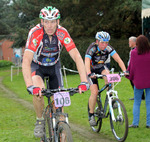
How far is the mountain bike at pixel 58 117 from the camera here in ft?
12.7

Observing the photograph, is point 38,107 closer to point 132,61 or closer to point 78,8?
point 132,61

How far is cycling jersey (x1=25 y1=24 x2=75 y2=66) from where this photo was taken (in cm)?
Result: 475

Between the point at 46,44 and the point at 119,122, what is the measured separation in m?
2.25

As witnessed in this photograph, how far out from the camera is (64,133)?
3.87m

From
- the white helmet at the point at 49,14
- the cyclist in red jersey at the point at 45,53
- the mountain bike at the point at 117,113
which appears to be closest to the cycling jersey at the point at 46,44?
the cyclist in red jersey at the point at 45,53

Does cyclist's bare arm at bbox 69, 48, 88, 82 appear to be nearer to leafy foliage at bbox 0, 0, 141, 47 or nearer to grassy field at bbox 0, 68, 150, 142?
grassy field at bbox 0, 68, 150, 142

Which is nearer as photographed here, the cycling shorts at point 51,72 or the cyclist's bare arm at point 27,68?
the cyclist's bare arm at point 27,68

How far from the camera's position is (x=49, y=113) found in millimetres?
4586

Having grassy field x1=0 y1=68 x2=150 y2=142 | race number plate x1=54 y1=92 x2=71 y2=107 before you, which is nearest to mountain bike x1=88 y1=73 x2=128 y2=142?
grassy field x1=0 y1=68 x2=150 y2=142

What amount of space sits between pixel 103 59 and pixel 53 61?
1912 mm

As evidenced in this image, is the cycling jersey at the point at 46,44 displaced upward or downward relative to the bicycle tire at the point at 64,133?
upward

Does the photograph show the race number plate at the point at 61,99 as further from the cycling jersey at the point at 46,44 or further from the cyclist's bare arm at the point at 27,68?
the cycling jersey at the point at 46,44

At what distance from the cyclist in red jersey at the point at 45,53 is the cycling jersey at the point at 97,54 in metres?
1.57

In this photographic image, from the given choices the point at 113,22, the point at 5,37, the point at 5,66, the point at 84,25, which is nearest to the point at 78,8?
the point at 84,25
